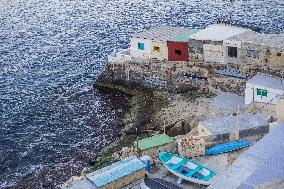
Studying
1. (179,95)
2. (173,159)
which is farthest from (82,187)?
(179,95)

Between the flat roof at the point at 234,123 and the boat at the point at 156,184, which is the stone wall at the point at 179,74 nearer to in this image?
the flat roof at the point at 234,123

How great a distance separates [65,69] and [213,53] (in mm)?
21450

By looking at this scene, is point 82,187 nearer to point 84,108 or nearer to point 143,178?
point 143,178

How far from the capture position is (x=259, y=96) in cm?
5425

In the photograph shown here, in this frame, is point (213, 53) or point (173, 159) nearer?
point (173, 159)

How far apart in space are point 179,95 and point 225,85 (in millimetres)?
5019

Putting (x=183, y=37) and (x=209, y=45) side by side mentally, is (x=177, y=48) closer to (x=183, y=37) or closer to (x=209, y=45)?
(x=183, y=37)

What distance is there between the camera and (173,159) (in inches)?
1730

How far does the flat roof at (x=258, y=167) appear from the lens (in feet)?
110

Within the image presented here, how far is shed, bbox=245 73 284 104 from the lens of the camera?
5325cm

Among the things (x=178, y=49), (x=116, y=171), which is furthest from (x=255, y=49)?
(x=116, y=171)

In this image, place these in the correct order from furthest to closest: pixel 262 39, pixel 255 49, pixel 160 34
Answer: pixel 160 34
pixel 262 39
pixel 255 49

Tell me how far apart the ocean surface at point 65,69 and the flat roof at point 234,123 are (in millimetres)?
12457

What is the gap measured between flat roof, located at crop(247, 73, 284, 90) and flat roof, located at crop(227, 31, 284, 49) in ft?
16.4
